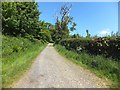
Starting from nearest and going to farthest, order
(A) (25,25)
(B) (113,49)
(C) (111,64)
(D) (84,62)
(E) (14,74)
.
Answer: (E) (14,74), (C) (111,64), (B) (113,49), (D) (84,62), (A) (25,25)

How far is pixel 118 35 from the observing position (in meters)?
14.8

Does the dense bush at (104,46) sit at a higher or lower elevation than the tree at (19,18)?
lower

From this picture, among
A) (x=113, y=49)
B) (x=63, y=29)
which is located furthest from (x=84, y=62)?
(x=63, y=29)

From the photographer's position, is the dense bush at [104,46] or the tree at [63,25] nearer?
the dense bush at [104,46]

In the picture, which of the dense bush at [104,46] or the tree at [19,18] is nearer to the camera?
the dense bush at [104,46]

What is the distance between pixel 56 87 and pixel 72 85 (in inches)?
31.5

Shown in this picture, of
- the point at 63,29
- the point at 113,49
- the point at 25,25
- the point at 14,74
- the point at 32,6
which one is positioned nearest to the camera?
the point at 14,74

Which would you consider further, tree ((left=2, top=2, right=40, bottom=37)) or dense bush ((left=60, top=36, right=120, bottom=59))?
tree ((left=2, top=2, right=40, bottom=37))

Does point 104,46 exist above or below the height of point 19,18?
below

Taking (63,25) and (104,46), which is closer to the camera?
(104,46)

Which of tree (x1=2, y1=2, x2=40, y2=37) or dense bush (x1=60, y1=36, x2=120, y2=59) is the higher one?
tree (x1=2, y1=2, x2=40, y2=37)

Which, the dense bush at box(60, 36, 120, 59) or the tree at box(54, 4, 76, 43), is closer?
Result: the dense bush at box(60, 36, 120, 59)

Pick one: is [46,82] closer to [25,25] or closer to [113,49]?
[113,49]

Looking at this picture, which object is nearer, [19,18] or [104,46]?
[104,46]
